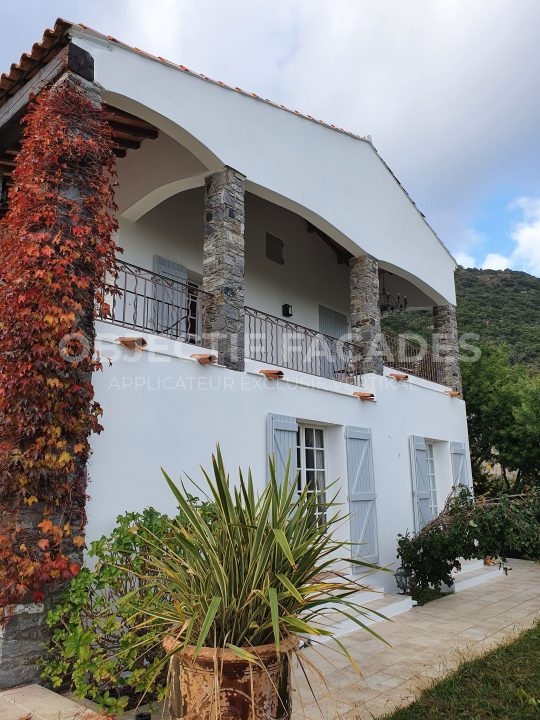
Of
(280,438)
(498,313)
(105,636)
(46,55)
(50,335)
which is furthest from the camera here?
(498,313)

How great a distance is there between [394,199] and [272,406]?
18.6 ft

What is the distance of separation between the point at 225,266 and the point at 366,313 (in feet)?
10.9

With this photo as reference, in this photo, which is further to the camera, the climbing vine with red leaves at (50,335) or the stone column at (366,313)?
the stone column at (366,313)

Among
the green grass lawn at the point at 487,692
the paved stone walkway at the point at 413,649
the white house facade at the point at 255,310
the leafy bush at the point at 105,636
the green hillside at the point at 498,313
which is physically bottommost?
the paved stone walkway at the point at 413,649

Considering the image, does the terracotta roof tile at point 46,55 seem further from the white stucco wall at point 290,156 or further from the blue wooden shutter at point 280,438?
the blue wooden shutter at point 280,438

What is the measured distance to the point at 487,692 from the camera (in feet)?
13.9

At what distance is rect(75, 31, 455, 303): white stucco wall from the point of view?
5660mm

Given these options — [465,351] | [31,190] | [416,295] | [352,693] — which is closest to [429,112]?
[416,295]

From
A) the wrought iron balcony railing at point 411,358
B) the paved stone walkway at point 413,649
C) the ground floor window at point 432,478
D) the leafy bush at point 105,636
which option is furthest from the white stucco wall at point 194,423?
the wrought iron balcony railing at point 411,358

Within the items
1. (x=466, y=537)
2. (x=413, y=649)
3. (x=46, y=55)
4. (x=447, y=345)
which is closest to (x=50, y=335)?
(x=46, y=55)

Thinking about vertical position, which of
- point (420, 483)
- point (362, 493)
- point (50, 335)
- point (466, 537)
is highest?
point (50, 335)

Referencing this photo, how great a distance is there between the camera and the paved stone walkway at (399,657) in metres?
3.49

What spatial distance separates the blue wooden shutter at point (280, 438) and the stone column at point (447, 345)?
565 cm

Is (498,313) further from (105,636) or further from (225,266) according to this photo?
(105,636)
